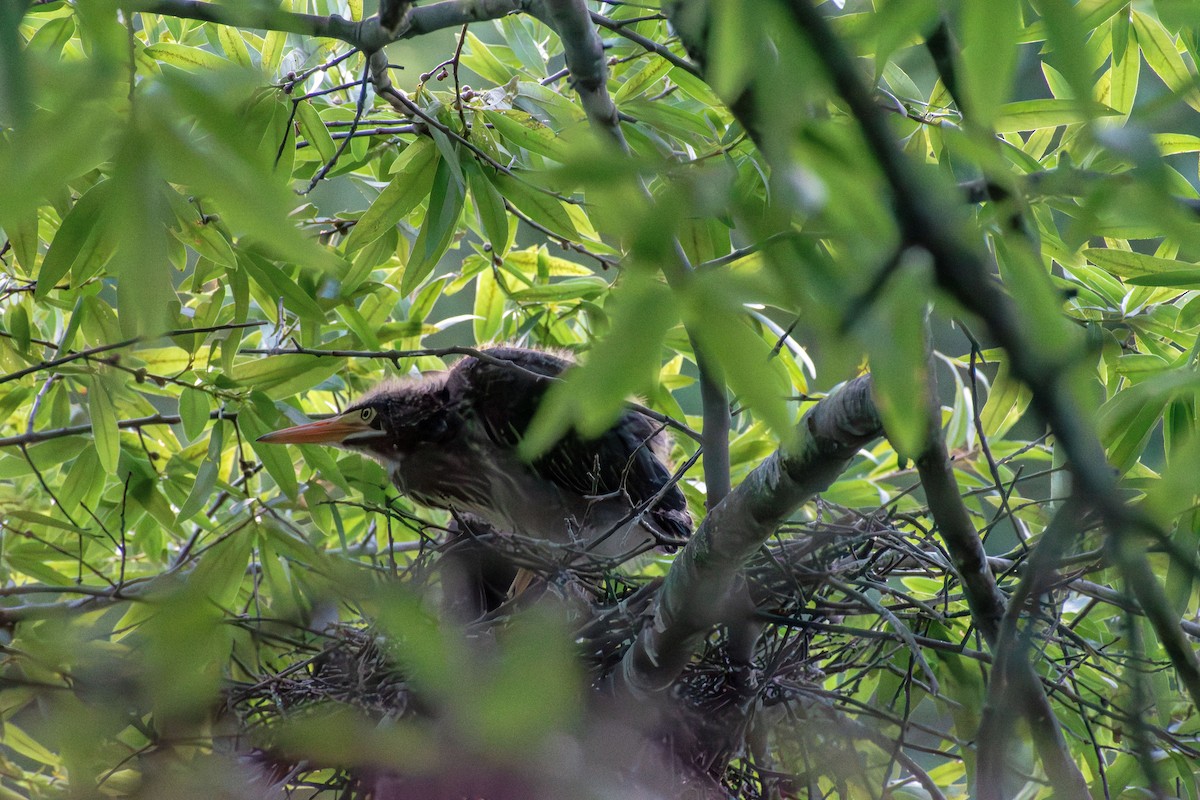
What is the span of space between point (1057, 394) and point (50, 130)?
15.2 inches

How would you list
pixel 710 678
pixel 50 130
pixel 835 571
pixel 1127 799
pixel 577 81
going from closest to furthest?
pixel 50 130, pixel 577 81, pixel 835 571, pixel 710 678, pixel 1127 799

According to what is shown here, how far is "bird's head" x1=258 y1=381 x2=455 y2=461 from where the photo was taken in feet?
5.85

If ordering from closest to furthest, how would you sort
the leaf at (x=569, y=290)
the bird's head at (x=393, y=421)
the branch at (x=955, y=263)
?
the branch at (x=955, y=263) → the leaf at (x=569, y=290) → the bird's head at (x=393, y=421)

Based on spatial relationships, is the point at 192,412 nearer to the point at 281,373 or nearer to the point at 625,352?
the point at 281,373

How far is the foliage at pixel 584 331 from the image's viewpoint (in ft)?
1.15

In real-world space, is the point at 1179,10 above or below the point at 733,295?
above

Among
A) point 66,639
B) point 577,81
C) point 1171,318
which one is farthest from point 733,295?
point 1171,318

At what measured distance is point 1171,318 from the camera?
1204mm

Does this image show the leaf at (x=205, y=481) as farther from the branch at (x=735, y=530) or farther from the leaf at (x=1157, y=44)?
the leaf at (x=1157, y=44)

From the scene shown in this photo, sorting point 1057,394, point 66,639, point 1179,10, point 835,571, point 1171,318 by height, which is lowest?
point 835,571

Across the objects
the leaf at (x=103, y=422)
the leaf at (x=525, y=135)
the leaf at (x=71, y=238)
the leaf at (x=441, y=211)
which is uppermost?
the leaf at (x=525, y=135)

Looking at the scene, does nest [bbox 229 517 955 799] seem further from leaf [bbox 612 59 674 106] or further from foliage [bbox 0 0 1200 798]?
leaf [bbox 612 59 674 106]

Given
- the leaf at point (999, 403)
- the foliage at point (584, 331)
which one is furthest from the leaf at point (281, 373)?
the leaf at point (999, 403)

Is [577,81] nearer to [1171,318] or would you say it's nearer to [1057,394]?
[1057,394]
